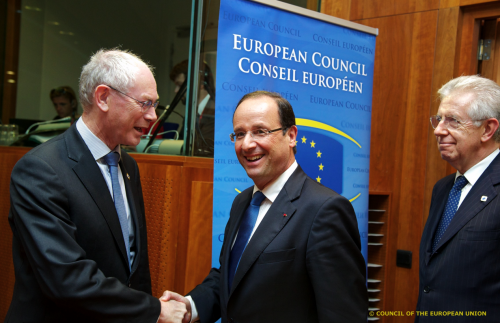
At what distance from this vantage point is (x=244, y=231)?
1.74 metres

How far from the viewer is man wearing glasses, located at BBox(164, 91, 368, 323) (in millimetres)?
1490

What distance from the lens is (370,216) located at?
3.91 meters

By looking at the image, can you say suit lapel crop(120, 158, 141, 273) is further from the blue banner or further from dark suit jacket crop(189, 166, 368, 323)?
the blue banner

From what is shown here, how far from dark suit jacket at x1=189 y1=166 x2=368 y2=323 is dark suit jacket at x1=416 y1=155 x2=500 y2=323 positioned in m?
0.71

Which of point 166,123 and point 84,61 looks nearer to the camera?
point 166,123

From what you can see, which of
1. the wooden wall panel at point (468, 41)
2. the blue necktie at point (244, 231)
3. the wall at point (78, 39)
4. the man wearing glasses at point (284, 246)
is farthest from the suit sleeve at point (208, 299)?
the wall at point (78, 39)

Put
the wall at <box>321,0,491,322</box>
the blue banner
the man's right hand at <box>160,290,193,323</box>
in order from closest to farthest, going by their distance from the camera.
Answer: the man's right hand at <box>160,290,193,323</box> < the blue banner < the wall at <box>321,0,491,322</box>

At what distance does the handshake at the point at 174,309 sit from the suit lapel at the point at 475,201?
1.32 meters

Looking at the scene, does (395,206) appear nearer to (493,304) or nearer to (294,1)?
(493,304)

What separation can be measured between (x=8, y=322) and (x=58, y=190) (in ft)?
1.82

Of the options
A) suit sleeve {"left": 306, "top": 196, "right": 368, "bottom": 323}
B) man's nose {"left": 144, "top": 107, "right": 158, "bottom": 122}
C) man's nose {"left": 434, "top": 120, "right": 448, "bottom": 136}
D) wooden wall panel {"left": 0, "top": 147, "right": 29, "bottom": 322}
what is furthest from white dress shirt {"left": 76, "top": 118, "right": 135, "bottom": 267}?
wooden wall panel {"left": 0, "top": 147, "right": 29, "bottom": 322}

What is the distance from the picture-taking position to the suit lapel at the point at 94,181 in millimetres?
1614

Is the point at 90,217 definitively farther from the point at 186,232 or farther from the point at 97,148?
the point at 186,232

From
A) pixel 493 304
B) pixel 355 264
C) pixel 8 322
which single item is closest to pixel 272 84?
pixel 355 264
